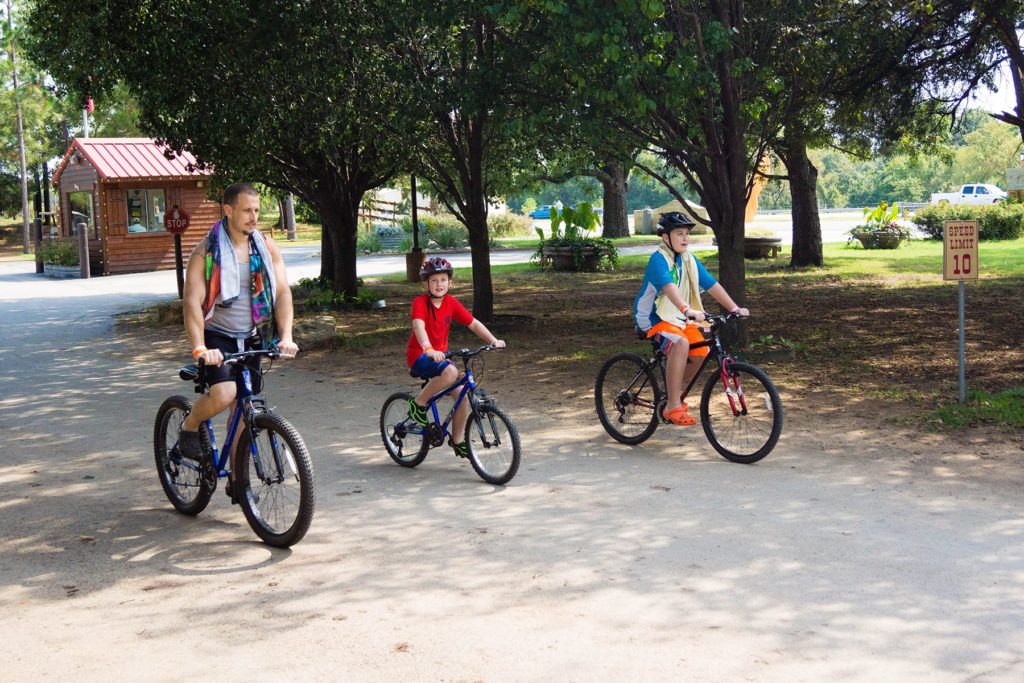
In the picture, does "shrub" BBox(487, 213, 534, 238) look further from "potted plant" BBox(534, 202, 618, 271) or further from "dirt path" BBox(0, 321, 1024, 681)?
"dirt path" BBox(0, 321, 1024, 681)

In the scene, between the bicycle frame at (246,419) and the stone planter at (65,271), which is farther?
the stone planter at (65,271)

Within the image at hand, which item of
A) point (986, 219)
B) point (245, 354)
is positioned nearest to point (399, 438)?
point (245, 354)

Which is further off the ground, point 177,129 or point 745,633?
point 177,129

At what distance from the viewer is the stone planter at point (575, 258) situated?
86.6ft

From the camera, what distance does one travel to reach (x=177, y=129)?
51.4 ft

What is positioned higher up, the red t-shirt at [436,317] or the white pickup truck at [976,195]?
the white pickup truck at [976,195]

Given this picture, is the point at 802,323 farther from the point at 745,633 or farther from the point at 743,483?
the point at 745,633

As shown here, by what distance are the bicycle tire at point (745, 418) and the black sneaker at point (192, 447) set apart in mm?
3392

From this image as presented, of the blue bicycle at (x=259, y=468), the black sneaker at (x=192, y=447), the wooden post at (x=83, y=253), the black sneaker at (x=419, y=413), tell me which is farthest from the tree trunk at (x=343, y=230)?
the wooden post at (x=83, y=253)

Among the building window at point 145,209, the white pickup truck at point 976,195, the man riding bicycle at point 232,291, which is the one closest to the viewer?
the man riding bicycle at point 232,291

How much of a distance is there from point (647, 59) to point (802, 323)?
564 cm

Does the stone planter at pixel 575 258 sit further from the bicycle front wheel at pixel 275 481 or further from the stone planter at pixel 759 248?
the bicycle front wheel at pixel 275 481

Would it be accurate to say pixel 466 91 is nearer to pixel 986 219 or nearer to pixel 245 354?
pixel 245 354

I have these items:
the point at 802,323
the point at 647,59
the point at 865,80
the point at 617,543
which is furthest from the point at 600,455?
the point at 865,80
